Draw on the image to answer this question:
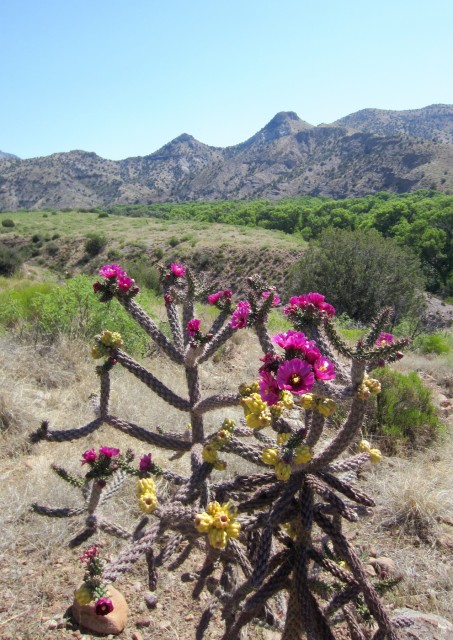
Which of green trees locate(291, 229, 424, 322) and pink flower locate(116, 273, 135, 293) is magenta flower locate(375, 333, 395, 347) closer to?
pink flower locate(116, 273, 135, 293)

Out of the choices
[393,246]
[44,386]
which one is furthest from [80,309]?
[393,246]

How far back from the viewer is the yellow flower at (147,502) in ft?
5.26

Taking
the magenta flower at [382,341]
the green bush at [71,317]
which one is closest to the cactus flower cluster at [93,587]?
the magenta flower at [382,341]

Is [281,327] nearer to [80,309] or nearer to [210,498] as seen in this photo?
[80,309]

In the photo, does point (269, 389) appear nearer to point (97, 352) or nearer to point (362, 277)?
point (97, 352)

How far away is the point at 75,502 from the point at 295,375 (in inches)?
111

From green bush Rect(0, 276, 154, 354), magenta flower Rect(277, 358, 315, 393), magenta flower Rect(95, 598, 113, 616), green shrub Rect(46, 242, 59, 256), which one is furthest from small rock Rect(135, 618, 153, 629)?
green shrub Rect(46, 242, 59, 256)

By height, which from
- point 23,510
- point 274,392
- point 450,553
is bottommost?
point 450,553

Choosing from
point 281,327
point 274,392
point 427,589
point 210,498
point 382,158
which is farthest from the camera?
point 382,158

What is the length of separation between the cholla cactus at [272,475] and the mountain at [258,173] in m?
89.5

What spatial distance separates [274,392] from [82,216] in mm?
63604

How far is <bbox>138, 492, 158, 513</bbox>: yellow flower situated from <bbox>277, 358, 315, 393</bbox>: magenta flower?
0.62m

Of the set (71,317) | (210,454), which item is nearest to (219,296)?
(210,454)

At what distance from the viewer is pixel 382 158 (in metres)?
103
